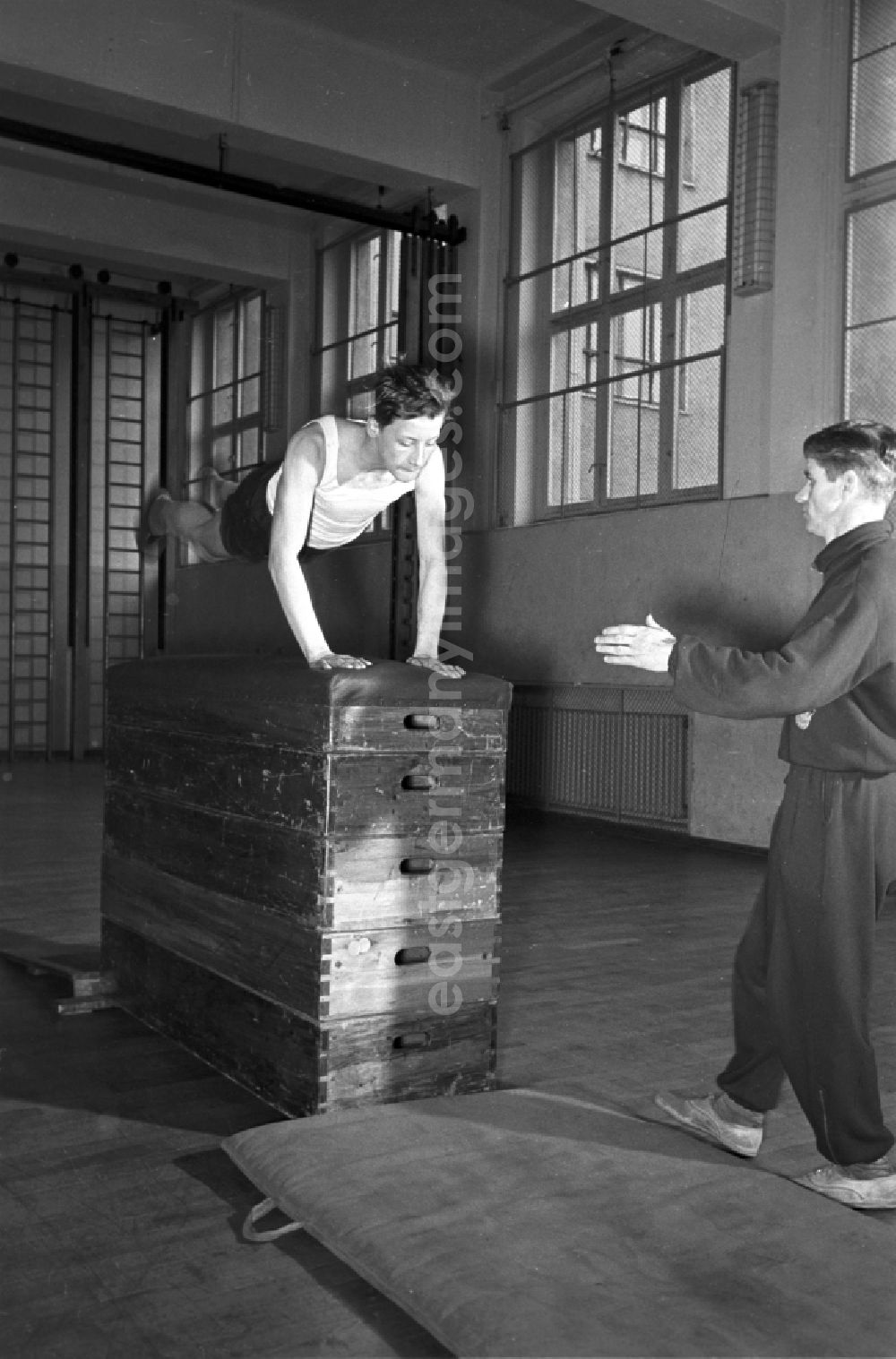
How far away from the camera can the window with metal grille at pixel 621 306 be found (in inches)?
332

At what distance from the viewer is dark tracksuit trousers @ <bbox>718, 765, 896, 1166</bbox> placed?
7.63 ft

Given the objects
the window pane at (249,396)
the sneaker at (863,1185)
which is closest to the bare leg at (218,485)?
the sneaker at (863,1185)

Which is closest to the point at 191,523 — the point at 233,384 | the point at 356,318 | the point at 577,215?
the point at 577,215

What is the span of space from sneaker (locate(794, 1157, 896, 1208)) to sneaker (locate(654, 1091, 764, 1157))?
23 cm

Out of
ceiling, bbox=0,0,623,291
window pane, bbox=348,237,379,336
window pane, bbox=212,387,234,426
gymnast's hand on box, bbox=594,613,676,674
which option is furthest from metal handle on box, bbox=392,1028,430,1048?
window pane, bbox=212,387,234,426

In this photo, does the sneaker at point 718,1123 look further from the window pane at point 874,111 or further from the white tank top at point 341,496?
the window pane at point 874,111

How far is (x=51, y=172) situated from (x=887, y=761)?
430 inches

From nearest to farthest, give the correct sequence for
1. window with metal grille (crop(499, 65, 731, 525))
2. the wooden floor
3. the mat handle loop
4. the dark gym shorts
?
the wooden floor < the mat handle loop < the dark gym shorts < window with metal grille (crop(499, 65, 731, 525))

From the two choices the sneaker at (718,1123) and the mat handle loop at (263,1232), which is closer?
the mat handle loop at (263,1232)

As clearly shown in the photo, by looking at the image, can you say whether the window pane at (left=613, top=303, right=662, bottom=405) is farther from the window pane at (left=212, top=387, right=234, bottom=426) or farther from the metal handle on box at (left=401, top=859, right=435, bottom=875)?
the metal handle on box at (left=401, top=859, right=435, bottom=875)

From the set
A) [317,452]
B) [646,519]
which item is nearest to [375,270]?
[646,519]

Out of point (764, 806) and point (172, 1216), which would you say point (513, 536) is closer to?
point (764, 806)

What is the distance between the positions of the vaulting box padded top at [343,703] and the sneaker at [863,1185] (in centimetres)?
112

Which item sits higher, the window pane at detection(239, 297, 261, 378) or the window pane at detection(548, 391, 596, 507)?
the window pane at detection(239, 297, 261, 378)
